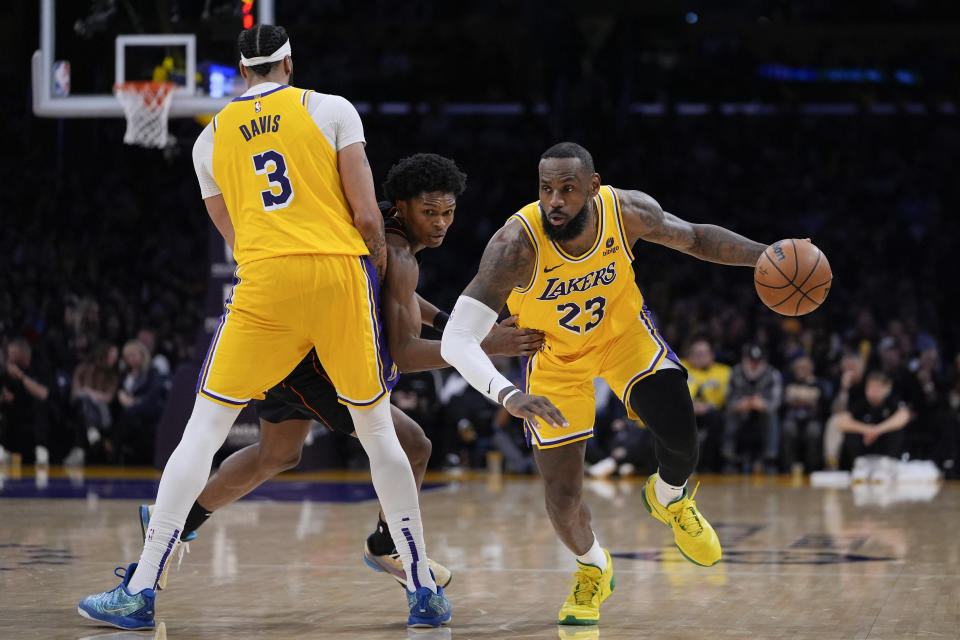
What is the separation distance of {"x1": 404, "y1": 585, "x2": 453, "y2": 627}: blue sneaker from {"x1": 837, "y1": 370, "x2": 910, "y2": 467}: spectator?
29.2 ft

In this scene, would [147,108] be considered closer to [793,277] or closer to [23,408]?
[23,408]

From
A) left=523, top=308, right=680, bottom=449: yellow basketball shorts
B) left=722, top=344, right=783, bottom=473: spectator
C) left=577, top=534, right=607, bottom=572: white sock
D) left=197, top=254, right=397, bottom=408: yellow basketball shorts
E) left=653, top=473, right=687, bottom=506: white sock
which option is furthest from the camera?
left=722, top=344, right=783, bottom=473: spectator

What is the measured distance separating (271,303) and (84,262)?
577 inches

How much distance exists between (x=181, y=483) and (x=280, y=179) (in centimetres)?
114

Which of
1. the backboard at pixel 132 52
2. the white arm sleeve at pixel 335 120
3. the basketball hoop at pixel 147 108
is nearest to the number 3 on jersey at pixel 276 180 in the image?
the white arm sleeve at pixel 335 120

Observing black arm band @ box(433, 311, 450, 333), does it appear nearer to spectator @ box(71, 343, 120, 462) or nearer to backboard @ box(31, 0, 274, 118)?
backboard @ box(31, 0, 274, 118)

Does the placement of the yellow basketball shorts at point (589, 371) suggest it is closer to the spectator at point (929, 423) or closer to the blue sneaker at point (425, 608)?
the blue sneaker at point (425, 608)

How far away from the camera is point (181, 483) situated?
4.54m

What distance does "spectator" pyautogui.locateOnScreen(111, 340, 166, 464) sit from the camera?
45.9ft

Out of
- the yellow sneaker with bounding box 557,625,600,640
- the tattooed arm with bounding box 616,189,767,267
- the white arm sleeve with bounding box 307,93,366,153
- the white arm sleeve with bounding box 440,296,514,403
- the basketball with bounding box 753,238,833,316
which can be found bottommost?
the yellow sneaker with bounding box 557,625,600,640

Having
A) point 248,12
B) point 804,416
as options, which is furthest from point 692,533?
point 804,416

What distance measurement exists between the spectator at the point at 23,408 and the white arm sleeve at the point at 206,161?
10482 millimetres

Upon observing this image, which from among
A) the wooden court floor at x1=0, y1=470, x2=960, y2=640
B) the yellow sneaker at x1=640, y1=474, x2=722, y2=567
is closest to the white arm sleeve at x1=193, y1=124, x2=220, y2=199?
the wooden court floor at x1=0, y1=470, x2=960, y2=640

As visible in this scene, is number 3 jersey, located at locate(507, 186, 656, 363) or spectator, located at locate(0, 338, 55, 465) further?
spectator, located at locate(0, 338, 55, 465)
